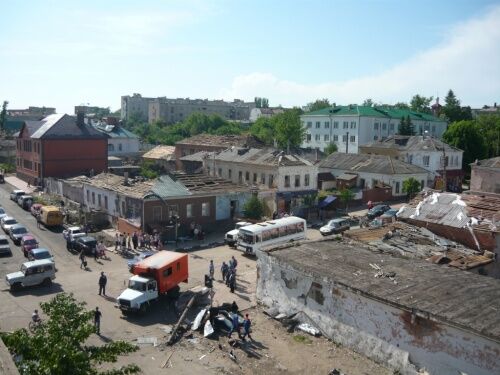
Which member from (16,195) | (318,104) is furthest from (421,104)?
(16,195)

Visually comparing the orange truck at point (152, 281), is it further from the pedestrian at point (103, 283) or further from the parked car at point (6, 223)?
the parked car at point (6, 223)

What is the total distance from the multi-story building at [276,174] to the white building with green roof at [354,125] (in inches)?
1161

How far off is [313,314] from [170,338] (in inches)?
244

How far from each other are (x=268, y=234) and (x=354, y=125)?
52.8 m

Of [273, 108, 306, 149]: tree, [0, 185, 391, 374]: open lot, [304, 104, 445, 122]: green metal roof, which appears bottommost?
[0, 185, 391, 374]: open lot

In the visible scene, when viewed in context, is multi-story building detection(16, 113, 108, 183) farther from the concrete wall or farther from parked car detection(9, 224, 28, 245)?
the concrete wall

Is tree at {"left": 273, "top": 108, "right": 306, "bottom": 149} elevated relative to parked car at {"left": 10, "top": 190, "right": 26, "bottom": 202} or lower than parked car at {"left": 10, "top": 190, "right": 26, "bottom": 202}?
elevated

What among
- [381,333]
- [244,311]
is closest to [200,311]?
[244,311]

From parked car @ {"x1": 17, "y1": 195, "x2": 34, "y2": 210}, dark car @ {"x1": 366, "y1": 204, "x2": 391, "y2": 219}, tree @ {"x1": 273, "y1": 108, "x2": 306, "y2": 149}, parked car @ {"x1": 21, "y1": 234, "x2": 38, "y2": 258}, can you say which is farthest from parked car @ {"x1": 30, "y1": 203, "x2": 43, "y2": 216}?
tree @ {"x1": 273, "y1": 108, "x2": 306, "y2": 149}

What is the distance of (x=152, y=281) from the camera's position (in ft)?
78.5

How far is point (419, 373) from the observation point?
1786 centimetres

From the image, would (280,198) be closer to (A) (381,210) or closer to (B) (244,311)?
(A) (381,210)

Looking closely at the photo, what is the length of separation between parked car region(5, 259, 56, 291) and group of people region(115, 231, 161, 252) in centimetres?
764

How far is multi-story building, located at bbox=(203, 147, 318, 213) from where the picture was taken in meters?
47.7
